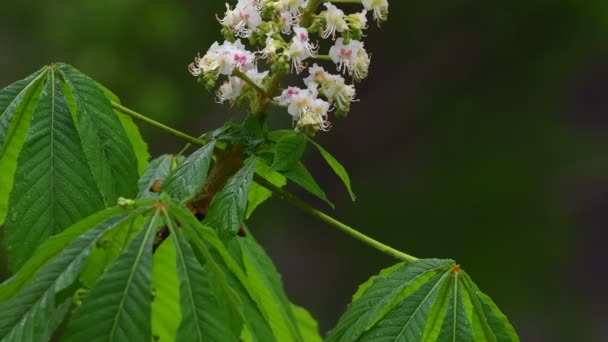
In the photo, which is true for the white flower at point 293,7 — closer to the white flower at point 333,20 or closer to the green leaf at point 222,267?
the white flower at point 333,20

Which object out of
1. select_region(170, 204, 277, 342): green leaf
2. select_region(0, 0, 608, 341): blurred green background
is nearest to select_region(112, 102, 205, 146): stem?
select_region(170, 204, 277, 342): green leaf

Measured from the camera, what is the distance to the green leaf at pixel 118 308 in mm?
964

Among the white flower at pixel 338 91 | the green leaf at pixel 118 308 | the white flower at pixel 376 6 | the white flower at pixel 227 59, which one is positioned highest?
the white flower at pixel 376 6

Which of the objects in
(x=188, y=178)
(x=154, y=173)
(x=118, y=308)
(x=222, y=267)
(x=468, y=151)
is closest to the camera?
(x=118, y=308)

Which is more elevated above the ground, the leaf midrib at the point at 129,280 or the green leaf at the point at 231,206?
the green leaf at the point at 231,206

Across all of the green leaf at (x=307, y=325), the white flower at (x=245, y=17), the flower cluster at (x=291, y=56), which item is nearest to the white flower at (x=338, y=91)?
the flower cluster at (x=291, y=56)

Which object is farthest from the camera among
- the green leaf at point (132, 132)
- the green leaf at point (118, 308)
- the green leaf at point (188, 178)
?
the green leaf at point (132, 132)

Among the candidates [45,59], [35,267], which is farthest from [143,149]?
[45,59]

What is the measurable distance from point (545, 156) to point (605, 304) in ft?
3.83

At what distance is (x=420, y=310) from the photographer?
1168 mm

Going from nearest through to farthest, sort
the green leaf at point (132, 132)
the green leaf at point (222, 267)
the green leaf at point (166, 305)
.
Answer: the green leaf at point (222, 267)
the green leaf at point (132, 132)
the green leaf at point (166, 305)

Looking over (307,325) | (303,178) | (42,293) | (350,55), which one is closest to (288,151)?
(303,178)

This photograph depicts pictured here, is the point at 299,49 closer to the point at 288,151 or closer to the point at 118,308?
the point at 288,151

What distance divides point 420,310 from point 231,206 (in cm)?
24
